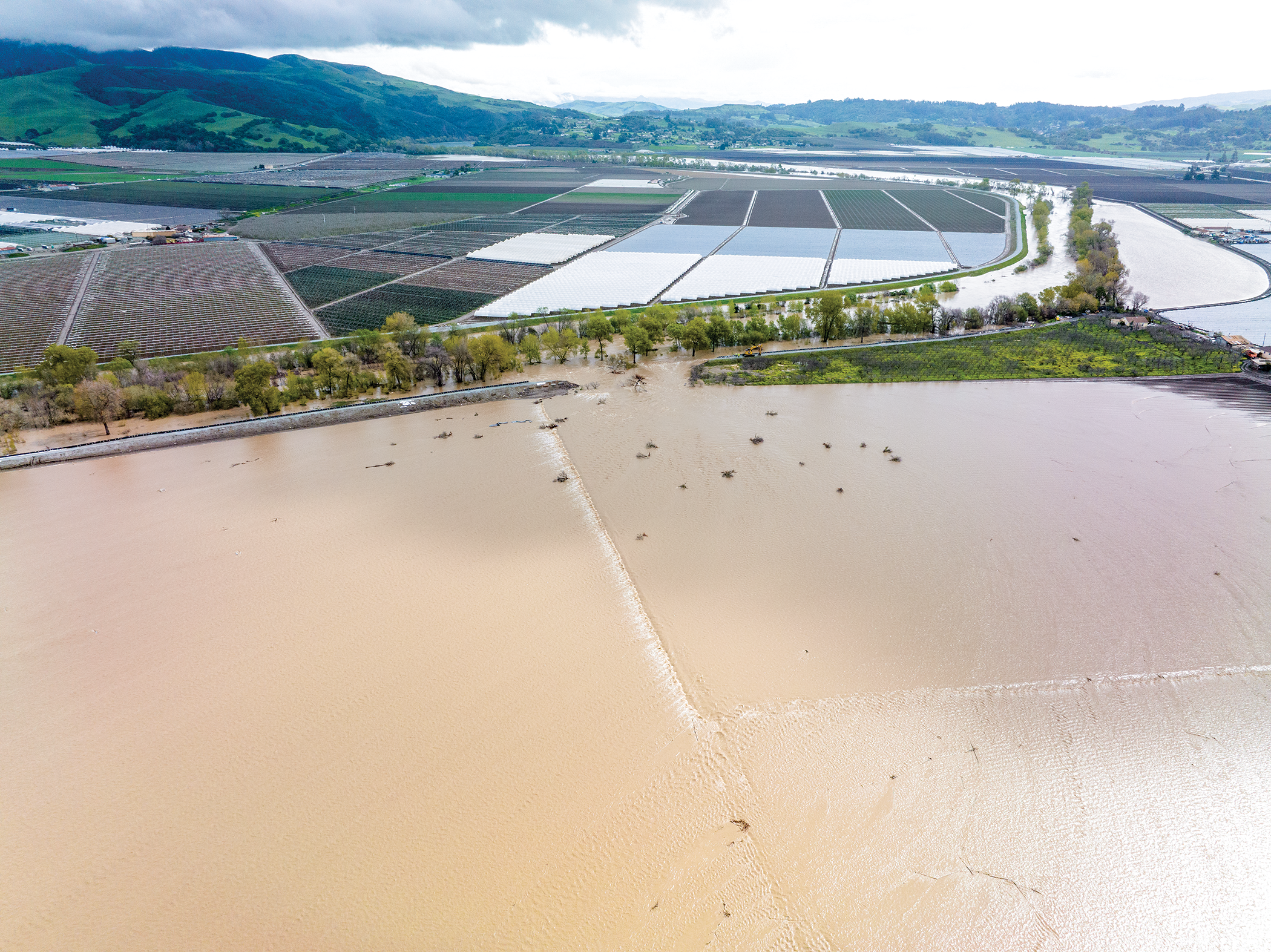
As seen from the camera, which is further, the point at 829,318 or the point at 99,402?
the point at 829,318

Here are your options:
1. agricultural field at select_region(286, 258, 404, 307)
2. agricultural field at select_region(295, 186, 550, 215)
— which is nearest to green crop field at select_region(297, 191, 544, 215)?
agricultural field at select_region(295, 186, 550, 215)

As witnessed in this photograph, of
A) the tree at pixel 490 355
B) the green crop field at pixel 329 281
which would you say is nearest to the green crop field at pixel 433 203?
the green crop field at pixel 329 281

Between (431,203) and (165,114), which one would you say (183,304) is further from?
(165,114)

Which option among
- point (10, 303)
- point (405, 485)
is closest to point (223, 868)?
point (405, 485)

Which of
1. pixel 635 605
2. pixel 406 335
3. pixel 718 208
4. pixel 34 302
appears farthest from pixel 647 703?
pixel 718 208

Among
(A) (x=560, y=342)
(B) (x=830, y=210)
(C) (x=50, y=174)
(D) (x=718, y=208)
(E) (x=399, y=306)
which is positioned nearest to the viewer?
(A) (x=560, y=342)

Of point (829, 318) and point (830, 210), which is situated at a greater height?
point (830, 210)

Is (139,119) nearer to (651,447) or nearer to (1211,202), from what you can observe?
(651,447)

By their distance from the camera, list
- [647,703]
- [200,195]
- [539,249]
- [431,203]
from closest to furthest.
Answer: [647,703] → [539,249] → [431,203] → [200,195]
